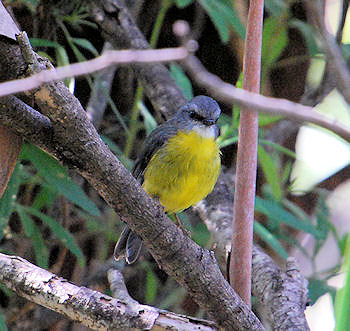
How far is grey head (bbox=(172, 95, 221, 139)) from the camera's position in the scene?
2.79 metres

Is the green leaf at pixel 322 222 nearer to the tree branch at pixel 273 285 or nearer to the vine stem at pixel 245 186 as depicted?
the tree branch at pixel 273 285

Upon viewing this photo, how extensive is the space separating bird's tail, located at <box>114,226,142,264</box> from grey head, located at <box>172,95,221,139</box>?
53 centimetres

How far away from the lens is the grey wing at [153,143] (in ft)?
9.21

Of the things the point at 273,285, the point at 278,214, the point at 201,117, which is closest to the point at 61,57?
the point at 201,117

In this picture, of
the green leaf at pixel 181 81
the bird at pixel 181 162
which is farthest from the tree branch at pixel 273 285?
the green leaf at pixel 181 81

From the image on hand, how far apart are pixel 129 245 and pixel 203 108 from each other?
2.23 ft

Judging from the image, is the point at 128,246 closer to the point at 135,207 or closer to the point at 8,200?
the point at 8,200

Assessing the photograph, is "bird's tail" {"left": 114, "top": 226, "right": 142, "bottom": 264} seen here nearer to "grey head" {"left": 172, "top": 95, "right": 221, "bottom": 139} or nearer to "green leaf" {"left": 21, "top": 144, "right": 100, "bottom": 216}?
"green leaf" {"left": 21, "top": 144, "right": 100, "bottom": 216}

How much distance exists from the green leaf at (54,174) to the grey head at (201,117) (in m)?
0.55

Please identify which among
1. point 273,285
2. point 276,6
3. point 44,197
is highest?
point 276,6

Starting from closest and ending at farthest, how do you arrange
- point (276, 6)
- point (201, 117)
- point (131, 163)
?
point (201, 117), point (131, 163), point (276, 6)

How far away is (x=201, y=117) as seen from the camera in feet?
9.20

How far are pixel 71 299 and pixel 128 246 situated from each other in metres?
1.03

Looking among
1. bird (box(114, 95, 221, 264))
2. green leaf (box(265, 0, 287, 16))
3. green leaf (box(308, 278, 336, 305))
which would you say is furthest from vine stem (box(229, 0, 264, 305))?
green leaf (box(265, 0, 287, 16))
